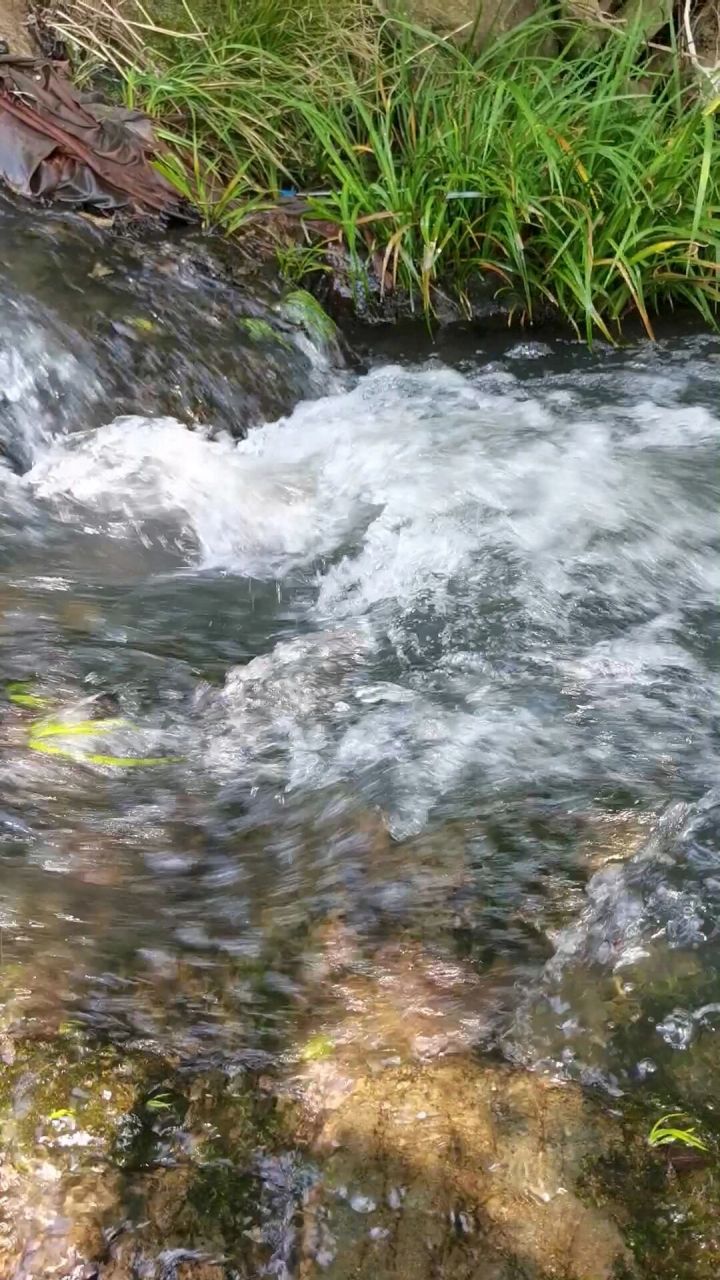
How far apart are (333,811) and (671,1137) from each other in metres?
0.73

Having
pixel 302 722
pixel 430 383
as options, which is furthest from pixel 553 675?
pixel 430 383

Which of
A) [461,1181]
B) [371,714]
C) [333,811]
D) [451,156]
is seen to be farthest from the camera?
[451,156]

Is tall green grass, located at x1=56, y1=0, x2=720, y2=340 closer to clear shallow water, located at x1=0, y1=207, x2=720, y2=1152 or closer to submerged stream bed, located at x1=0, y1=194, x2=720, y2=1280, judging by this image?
clear shallow water, located at x1=0, y1=207, x2=720, y2=1152

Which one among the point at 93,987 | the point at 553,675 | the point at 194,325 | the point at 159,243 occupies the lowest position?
the point at 553,675

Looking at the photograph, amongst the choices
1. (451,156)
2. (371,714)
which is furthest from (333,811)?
(451,156)

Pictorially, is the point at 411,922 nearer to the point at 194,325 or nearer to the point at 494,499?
the point at 494,499

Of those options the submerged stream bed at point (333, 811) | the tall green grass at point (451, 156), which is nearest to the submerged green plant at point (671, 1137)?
the submerged stream bed at point (333, 811)

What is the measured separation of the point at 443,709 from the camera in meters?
1.96

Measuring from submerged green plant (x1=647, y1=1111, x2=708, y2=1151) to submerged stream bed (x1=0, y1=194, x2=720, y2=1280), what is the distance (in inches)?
0.8

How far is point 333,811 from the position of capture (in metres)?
1.67

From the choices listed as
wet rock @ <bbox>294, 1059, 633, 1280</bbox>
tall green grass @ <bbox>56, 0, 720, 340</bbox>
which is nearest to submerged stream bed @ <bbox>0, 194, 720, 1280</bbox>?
wet rock @ <bbox>294, 1059, 633, 1280</bbox>

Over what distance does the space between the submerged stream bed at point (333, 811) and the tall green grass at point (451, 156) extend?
2.16ft

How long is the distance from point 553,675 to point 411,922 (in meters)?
0.81

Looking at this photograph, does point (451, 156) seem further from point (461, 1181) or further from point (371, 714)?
point (461, 1181)
